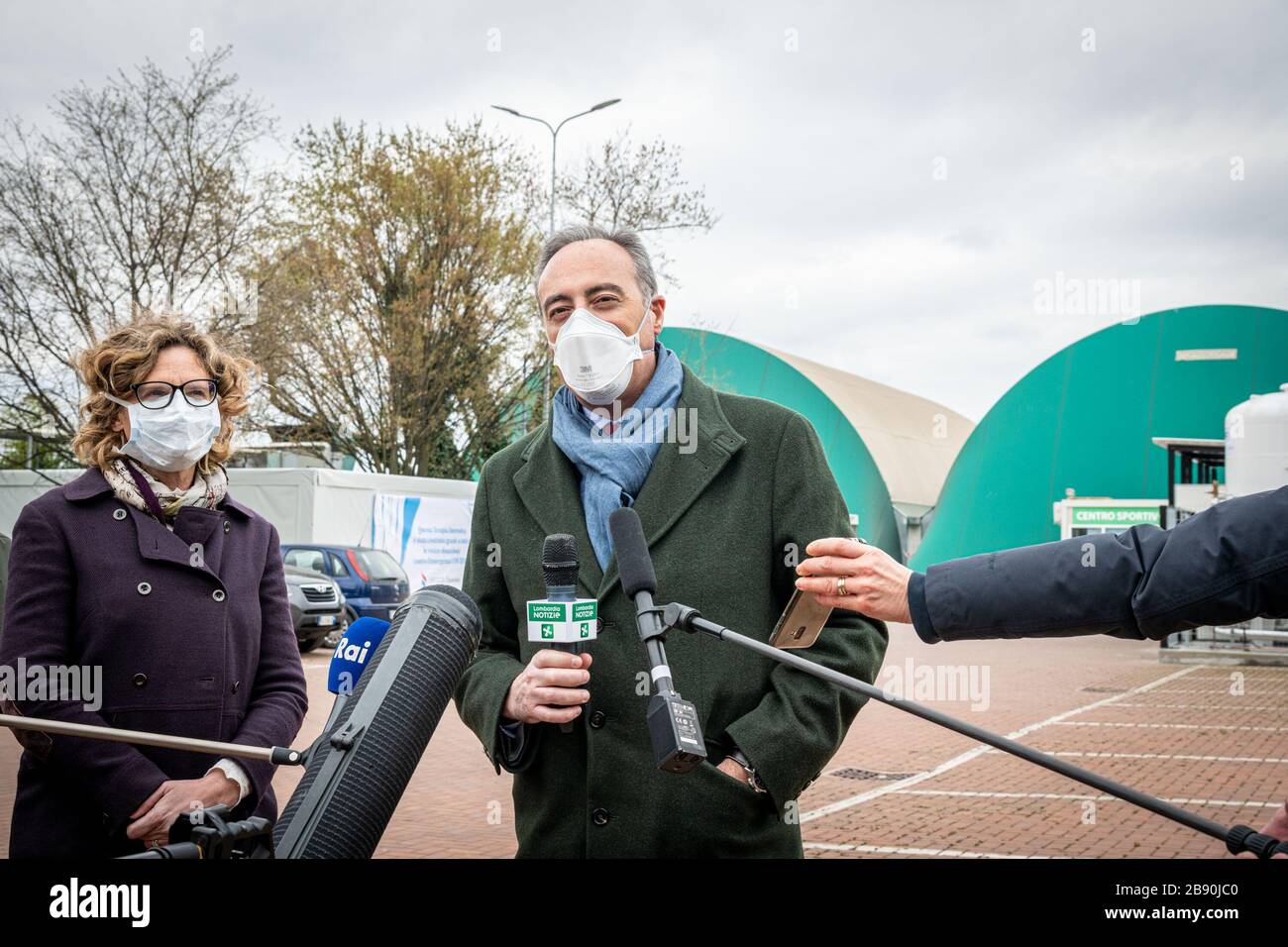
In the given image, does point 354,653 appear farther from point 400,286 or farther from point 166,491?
point 400,286

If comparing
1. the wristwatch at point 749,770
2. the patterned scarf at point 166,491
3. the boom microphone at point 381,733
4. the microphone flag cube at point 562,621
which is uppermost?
the patterned scarf at point 166,491

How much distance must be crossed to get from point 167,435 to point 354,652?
882mm

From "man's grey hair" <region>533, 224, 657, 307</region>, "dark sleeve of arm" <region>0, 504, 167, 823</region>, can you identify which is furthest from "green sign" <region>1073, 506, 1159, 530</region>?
"dark sleeve of arm" <region>0, 504, 167, 823</region>

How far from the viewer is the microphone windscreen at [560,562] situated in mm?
2176

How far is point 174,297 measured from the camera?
22875 millimetres

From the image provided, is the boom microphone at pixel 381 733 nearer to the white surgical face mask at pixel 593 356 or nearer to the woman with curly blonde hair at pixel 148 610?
the white surgical face mask at pixel 593 356

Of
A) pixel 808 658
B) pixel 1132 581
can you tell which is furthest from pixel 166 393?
pixel 1132 581

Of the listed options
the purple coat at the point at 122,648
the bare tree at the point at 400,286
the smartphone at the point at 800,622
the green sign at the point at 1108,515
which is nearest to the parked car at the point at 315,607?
the bare tree at the point at 400,286

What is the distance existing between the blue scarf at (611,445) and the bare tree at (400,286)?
26.0 meters

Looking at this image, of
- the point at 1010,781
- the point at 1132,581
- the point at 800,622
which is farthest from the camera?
the point at 1010,781

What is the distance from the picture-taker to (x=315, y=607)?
66.5ft

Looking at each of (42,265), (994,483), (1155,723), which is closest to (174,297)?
(42,265)

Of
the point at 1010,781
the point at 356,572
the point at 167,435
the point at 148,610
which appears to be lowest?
the point at 1010,781

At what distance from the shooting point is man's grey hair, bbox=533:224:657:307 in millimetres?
2783
